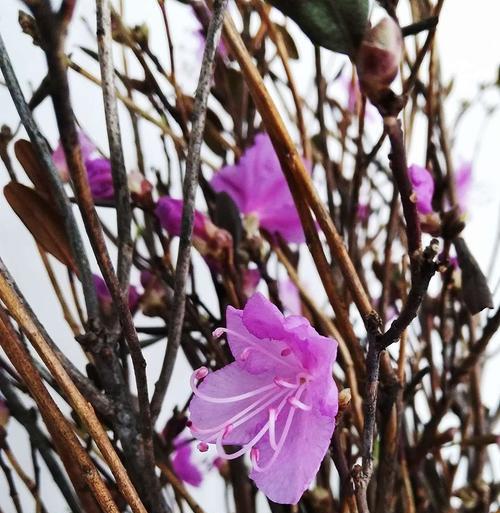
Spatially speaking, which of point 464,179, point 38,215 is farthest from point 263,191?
point 464,179

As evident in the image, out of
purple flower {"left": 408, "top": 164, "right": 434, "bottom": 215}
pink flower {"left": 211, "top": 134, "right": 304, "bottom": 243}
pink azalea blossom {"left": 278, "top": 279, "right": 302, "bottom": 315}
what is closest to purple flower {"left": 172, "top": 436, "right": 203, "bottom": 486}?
pink azalea blossom {"left": 278, "top": 279, "right": 302, "bottom": 315}

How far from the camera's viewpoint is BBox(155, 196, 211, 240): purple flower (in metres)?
0.51

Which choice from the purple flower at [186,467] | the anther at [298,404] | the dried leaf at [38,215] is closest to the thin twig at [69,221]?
the dried leaf at [38,215]

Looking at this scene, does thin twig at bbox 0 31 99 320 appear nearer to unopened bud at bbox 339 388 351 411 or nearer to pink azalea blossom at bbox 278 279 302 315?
unopened bud at bbox 339 388 351 411

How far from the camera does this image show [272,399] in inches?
16.0

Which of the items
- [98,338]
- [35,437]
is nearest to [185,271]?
[98,338]

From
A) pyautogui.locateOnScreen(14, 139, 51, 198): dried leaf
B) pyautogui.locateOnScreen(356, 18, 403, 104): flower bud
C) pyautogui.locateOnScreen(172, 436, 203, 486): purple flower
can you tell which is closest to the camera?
pyautogui.locateOnScreen(356, 18, 403, 104): flower bud

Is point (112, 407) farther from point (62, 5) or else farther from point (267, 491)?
point (62, 5)

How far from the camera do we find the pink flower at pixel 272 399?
0.35 meters

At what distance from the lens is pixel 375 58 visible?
32cm

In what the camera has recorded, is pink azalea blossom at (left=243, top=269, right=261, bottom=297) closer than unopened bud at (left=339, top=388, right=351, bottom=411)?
No

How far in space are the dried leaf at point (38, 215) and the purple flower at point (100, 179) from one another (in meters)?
0.07

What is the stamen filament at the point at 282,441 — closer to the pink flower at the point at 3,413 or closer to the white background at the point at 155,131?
the pink flower at the point at 3,413

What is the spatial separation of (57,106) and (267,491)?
0.21 meters
